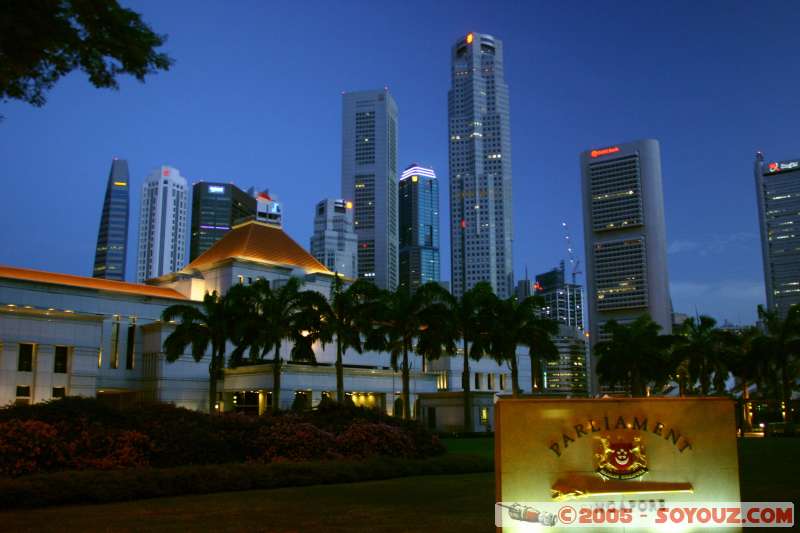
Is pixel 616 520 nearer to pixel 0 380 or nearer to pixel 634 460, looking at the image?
pixel 634 460

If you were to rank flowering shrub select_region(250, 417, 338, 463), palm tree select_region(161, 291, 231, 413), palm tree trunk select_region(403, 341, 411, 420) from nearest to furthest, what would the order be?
flowering shrub select_region(250, 417, 338, 463)
palm tree trunk select_region(403, 341, 411, 420)
palm tree select_region(161, 291, 231, 413)

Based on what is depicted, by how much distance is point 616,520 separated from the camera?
905cm

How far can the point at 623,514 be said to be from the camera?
9.05 m

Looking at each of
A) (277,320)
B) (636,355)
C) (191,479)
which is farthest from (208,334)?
(636,355)

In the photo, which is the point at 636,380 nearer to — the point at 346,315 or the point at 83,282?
the point at 346,315

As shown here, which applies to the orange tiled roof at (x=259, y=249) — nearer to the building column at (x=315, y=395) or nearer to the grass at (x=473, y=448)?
the building column at (x=315, y=395)

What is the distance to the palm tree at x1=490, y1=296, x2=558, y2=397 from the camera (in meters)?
54.0

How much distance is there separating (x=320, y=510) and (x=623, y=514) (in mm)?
7232

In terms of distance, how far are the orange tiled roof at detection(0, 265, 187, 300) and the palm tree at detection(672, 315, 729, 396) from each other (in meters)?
47.8

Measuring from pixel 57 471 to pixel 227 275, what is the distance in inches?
2277

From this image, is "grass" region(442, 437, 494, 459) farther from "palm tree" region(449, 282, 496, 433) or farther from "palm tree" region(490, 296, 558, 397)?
"palm tree" region(490, 296, 558, 397)

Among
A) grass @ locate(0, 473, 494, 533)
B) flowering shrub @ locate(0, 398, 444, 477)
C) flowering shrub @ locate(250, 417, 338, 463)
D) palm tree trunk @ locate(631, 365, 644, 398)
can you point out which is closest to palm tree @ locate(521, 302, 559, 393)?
palm tree trunk @ locate(631, 365, 644, 398)

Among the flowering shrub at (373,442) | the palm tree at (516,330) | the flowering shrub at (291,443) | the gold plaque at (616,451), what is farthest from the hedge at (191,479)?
the palm tree at (516,330)

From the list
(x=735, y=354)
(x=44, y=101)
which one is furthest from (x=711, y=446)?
(x=735, y=354)
